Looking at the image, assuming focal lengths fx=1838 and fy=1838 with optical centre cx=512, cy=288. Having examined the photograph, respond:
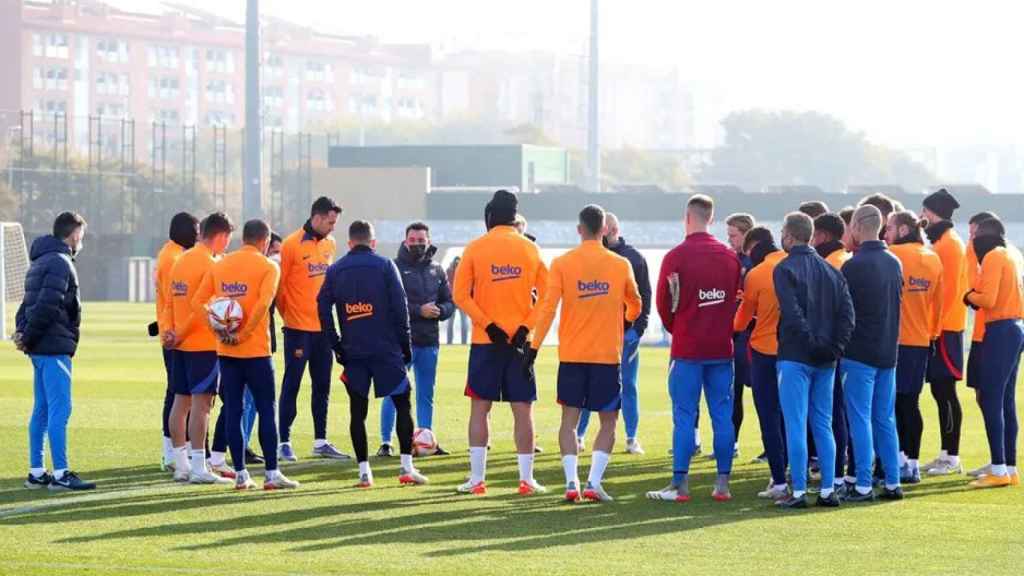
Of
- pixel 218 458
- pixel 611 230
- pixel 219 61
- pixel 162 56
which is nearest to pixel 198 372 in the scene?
pixel 218 458

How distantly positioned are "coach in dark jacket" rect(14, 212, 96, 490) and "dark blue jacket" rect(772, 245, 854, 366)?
507cm

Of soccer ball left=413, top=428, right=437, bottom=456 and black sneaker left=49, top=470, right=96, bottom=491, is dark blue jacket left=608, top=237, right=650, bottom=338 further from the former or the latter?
black sneaker left=49, top=470, right=96, bottom=491

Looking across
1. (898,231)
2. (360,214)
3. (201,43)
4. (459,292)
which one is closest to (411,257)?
(459,292)

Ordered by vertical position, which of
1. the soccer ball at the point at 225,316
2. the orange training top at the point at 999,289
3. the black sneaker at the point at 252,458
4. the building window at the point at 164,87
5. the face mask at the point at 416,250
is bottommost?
the black sneaker at the point at 252,458

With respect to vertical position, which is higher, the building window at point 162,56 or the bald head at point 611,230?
the building window at point 162,56

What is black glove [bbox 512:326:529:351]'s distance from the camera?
12664mm

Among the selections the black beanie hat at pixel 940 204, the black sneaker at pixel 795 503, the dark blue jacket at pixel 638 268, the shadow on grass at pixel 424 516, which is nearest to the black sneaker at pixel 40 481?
the shadow on grass at pixel 424 516

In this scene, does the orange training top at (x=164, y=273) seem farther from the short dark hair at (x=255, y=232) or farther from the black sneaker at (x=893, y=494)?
the black sneaker at (x=893, y=494)

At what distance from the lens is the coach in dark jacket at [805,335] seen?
39.8ft

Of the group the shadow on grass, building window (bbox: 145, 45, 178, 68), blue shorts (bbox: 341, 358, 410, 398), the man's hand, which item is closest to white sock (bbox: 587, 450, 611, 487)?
the shadow on grass

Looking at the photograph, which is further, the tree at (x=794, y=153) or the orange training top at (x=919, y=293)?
the tree at (x=794, y=153)

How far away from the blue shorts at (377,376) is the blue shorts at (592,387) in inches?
54.7

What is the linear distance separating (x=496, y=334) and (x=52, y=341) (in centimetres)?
327

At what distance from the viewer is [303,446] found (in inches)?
659
